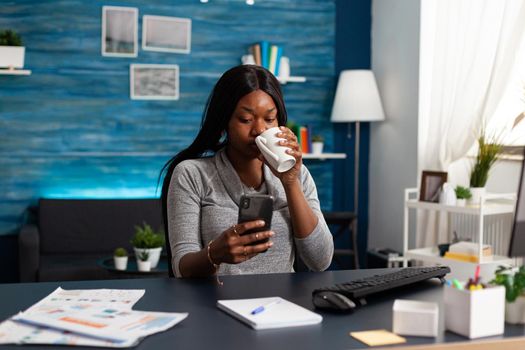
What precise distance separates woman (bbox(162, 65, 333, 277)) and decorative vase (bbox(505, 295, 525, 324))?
2.36ft

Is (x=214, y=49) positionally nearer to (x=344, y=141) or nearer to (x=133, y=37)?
(x=133, y=37)

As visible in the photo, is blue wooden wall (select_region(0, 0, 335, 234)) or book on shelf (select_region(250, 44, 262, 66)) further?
book on shelf (select_region(250, 44, 262, 66))

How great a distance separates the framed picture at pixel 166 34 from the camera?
16.9 ft

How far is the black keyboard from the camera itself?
1.49 meters

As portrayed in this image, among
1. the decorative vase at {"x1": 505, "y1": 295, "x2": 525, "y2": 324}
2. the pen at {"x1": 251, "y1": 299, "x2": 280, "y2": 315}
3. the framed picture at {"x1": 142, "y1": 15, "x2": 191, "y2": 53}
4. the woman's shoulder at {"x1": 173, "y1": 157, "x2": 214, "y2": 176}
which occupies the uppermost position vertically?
the framed picture at {"x1": 142, "y1": 15, "x2": 191, "y2": 53}

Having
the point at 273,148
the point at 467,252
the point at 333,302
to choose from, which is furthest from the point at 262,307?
the point at 467,252

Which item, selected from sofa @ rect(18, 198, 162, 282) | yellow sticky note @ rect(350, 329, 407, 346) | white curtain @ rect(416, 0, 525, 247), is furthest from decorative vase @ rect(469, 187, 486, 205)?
yellow sticky note @ rect(350, 329, 407, 346)

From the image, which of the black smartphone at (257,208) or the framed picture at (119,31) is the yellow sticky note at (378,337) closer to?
the black smartphone at (257,208)

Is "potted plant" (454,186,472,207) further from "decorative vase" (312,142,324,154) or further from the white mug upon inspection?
the white mug

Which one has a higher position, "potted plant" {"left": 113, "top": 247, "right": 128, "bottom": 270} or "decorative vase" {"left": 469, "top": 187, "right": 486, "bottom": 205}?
"decorative vase" {"left": 469, "top": 187, "right": 486, "bottom": 205}

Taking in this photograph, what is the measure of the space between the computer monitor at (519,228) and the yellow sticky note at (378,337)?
0.91 feet

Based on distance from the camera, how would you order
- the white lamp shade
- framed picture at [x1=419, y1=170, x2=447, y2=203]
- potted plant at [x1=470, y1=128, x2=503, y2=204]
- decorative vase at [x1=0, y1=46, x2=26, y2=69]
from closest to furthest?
potted plant at [x1=470, y1=128, x2=503, y2=204] → framed picture at [x1=419, y1=170, x2=447, y2=203] → decorative vase at [x1=0, y1=46, x2=26, y2=69] → the white lamp shade

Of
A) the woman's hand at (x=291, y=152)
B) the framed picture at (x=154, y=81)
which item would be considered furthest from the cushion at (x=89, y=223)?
the woman's hand at (x=291, y=152)

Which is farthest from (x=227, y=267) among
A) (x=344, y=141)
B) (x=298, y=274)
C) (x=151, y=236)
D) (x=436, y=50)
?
(x=344, y=141)
